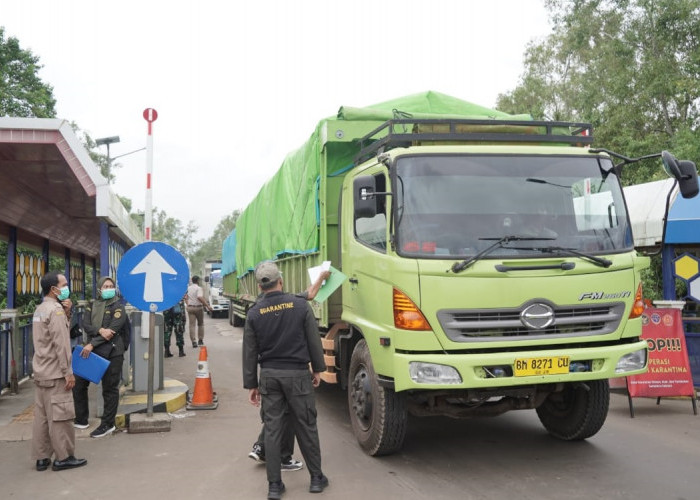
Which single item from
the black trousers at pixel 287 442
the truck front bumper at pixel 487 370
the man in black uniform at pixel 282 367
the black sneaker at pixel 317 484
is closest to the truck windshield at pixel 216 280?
the black trousers at pixel 287 442

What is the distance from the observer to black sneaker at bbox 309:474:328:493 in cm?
480

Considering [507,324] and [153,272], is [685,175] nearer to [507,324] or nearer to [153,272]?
[507,324]

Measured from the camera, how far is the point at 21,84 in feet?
97.7

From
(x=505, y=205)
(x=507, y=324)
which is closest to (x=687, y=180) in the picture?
(x=505, y=205)

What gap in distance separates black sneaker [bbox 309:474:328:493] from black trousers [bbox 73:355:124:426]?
291 cm

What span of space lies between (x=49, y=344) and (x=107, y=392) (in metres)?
1.44

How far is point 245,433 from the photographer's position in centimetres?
681

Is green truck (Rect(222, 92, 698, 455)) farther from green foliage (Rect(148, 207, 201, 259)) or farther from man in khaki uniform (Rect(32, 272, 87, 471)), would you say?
green foliage (Rect(148, 207, 201, 259))

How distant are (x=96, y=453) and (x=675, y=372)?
21.5 ft

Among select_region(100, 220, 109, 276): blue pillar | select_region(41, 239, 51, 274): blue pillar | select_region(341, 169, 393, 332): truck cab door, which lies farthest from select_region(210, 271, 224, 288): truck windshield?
select_region(341, 169, 393, 332): truck cab door

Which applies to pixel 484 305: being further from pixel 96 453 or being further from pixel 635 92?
pixel 635 92

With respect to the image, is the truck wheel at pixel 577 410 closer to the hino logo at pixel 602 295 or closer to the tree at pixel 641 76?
the hino logo at pixel 602 295

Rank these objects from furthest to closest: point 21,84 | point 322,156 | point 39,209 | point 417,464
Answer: point 21,84 < point 39,209 < point 322,156 < point 417,464

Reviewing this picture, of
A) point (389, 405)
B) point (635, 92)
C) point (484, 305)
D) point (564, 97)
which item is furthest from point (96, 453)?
point (564, 97)
